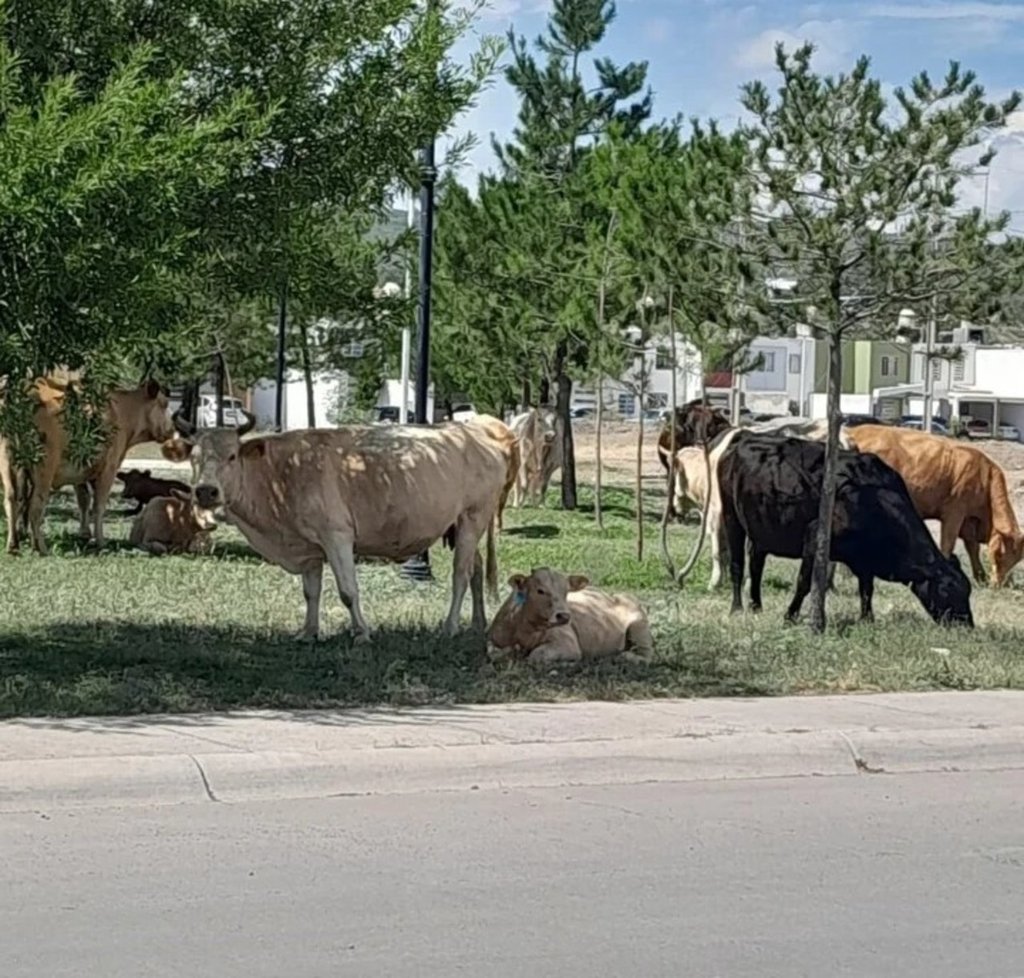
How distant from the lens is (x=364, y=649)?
12.5 m

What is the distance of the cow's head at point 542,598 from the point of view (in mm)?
11867

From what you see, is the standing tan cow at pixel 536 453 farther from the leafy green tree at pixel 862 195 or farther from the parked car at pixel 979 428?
the parked car at pixel 979 428

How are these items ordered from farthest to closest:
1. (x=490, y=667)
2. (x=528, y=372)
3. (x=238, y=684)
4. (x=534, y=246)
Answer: (x=528, y=372)
(x=534, y=246)
(x=490, y=667)
(x=238, y=684)

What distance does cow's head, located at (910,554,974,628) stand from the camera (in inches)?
574

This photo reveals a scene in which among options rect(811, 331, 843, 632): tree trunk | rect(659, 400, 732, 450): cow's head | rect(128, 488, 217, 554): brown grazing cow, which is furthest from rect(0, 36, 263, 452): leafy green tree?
rect(659, 400, 732, 450): cow's head

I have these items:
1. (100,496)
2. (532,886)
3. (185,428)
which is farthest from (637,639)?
(100,496)

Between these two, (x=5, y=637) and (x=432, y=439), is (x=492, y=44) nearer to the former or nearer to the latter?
(x=432, y=439)

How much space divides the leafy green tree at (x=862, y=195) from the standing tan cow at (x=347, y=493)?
9.27 ft

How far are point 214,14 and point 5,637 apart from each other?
461 centimetres

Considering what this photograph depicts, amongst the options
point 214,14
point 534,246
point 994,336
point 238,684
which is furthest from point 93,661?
Answer: point 534,246

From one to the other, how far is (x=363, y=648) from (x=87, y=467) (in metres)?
6.43

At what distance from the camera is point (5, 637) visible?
12.7 metres

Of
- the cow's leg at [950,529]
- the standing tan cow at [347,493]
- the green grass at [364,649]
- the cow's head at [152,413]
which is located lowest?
the green grass at [364,649]

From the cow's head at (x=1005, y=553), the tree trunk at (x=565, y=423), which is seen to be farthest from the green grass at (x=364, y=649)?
the tree trunk at (x=565, y=423)
